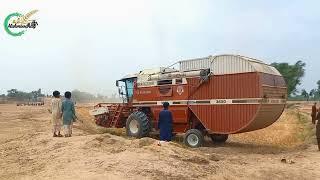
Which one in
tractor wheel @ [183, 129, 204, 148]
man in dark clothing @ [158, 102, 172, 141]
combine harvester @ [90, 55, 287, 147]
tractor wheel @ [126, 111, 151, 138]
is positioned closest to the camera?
man in dark clothing @ [158, 102, 172, 141]

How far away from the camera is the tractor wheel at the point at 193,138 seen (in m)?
17.3

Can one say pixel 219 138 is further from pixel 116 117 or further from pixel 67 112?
pixel 67 112

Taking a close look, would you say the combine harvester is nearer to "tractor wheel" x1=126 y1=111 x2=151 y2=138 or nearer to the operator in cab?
"tractor wheel" x1=126 y1=111 x2=151 y2=138

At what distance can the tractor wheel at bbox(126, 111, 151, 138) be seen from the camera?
19359mm

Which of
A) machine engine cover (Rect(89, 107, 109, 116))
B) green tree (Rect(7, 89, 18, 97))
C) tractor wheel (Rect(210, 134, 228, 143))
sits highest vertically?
green tree (Rect(7, 89, 18, 97))

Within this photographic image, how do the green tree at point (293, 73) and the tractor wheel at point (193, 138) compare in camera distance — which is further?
the green tree at point (293, 73)

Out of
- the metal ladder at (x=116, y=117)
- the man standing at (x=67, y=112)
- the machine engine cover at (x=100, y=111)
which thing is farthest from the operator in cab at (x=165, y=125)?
the machine engine cover at (x=100, y=111)

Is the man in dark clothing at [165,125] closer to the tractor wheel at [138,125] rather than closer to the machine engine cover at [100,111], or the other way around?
the tractor wheel at [138,125]

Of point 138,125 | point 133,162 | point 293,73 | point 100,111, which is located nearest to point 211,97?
point 138,125

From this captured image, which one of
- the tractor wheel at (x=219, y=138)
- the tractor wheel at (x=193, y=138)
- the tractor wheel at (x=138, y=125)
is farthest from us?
the tractor wheel at (x=219, y=138)

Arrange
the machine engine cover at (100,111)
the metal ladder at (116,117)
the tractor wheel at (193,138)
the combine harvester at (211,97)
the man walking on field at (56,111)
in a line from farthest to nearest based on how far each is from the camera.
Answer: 1. the machine engine cover at (100,111)
2. the metal ladder at (116,117)
3. the tractor wheel at (193,138)
4. the man walking on field at (56,111)
5. the combine harvester at (211,97)

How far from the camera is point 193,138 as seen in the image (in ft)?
57.7

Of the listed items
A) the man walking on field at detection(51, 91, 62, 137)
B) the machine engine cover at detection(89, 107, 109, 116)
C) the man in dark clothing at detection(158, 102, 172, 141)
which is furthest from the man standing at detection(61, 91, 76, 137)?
the machine engine cover at detection(89, 107, 109, 116)

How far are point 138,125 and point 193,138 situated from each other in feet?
9.57
